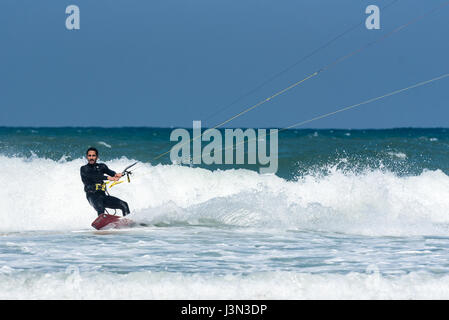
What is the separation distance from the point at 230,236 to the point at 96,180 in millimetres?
2565

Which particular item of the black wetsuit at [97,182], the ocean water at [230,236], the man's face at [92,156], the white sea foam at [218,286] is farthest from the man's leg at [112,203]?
the white sea foam at [218,286]

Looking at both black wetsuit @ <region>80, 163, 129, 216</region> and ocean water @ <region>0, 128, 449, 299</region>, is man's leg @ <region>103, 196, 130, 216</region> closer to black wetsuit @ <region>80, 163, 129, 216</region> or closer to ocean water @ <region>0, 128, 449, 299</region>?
black wetsuit @ <region>80, 163, 129, 216</region>

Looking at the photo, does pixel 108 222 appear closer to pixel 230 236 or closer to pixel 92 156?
pixel 92 156

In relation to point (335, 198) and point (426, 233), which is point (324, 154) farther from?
point (426, 233)

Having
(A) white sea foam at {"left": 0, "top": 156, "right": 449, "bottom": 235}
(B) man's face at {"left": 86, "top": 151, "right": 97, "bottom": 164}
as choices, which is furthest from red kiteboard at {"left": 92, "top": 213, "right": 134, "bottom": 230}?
(B) man's face at {"left": 86, "top": 151, "right": 97, "bottom": 164}

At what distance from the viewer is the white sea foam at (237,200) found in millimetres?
13727

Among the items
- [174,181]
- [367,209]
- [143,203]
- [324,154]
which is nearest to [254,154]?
[324,154]

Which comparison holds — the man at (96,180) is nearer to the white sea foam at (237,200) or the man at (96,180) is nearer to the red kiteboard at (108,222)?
the red kiteboard at (108,222)

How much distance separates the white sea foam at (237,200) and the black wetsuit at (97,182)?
1.00 m

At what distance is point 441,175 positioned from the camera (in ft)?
65.7

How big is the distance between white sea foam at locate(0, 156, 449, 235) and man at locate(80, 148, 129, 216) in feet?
3.44

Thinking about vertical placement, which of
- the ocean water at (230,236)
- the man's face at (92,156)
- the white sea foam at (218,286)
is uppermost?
the man's face at (92,156)

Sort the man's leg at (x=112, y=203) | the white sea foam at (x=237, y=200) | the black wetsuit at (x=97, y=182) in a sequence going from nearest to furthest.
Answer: the black wetsuit at (x=97, y=182), the man's leg at (x=112, y=203), the white sea foam at (x=237, y=200)

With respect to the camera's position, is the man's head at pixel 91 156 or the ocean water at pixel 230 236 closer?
the ocean water at pixel 230 236
